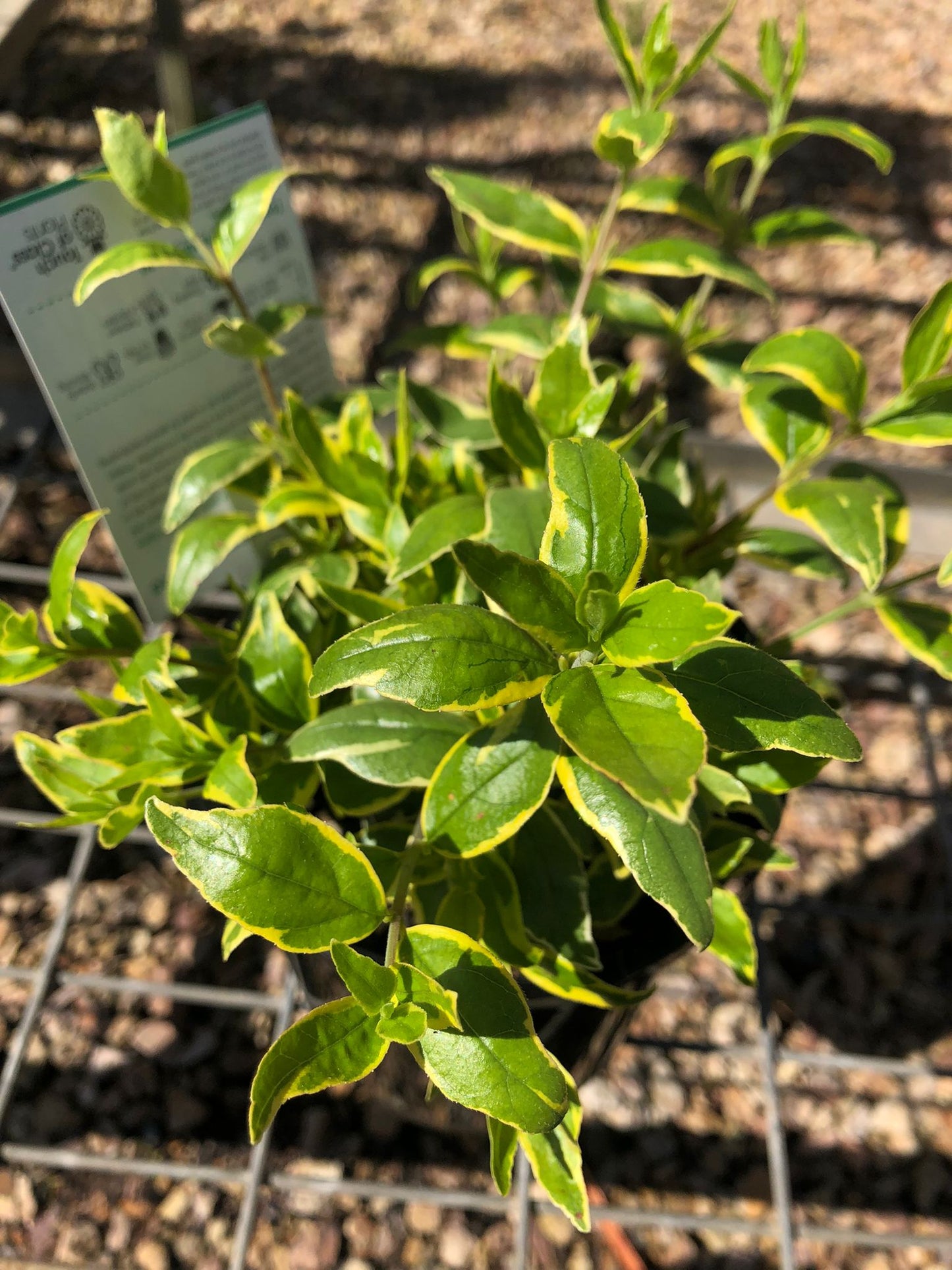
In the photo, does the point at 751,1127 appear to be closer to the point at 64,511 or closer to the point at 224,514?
the point at 224,514

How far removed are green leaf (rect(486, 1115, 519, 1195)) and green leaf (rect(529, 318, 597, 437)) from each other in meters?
0.50

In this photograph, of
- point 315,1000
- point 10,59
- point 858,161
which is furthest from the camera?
point 858,161

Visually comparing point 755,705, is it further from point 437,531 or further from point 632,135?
point 632,135

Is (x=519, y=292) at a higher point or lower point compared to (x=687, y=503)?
lower

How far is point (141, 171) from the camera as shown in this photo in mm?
750

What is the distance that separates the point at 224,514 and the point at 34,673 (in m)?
0.26

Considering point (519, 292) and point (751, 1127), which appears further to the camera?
point (519, 292)

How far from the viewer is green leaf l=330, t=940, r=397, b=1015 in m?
0.52

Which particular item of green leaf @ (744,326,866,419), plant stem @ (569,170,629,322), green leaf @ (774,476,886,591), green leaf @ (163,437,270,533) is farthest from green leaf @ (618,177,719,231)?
green leaf @ (163,437,270,533)

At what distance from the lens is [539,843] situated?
0.74m

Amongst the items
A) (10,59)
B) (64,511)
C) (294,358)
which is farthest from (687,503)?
(10,59)

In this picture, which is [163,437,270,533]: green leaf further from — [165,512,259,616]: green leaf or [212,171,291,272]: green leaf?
[212,171,291,272]: green leaf

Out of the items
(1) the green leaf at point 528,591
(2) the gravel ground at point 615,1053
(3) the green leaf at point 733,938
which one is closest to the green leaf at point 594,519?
(1) the green leaf at point 528,591

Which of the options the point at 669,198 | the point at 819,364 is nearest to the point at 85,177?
the point at 669,198
